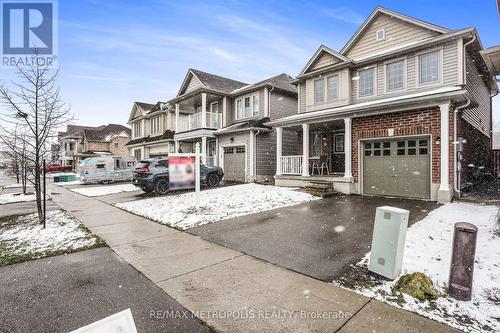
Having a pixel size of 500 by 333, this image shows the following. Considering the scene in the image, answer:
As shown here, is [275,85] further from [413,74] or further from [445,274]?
[445,274]

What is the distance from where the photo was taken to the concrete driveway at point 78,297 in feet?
9.16

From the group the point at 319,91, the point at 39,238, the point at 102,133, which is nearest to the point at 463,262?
the point at 39,238

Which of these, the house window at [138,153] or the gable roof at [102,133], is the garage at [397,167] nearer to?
the house window at [138,153]

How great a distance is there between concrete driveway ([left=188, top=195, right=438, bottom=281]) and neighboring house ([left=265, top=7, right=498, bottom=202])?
6.16 feet

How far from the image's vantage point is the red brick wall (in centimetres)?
942

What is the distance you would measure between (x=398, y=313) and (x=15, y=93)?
9.56 meters

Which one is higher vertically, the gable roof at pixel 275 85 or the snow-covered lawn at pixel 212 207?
the gable roof at pixel 275 85

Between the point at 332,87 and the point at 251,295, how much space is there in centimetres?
1323

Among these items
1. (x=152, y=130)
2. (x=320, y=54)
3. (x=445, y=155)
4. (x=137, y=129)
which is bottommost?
(x=445, y=155)

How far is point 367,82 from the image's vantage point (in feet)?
42.8

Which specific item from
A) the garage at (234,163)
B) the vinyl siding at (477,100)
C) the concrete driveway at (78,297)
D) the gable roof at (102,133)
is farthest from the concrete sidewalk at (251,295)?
the gable roof at (102,133)

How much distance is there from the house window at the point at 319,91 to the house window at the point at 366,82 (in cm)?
205

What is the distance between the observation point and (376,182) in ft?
36.3

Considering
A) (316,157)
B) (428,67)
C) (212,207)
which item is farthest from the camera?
(316,157)
